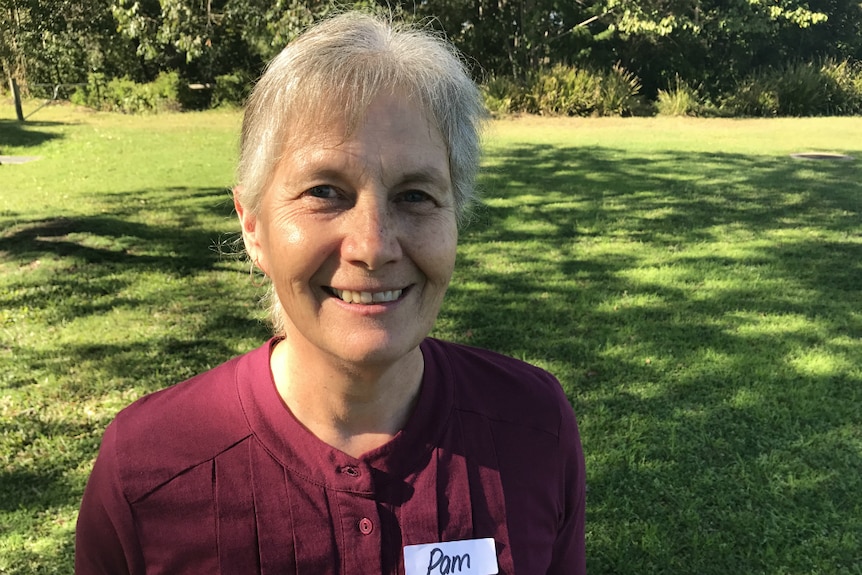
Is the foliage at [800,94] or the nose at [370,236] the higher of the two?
the foliage at [800,94]

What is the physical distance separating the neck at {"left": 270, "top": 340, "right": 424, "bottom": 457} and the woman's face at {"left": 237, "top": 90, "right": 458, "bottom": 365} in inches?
2.6

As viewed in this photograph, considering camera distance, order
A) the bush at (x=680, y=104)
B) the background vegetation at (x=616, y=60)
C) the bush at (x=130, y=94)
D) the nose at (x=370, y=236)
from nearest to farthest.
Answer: the nose at (x=370, y=236) → the background vegetation at (x=616, y=60) → the bush at (x=680, y=104) → the bush at (x=130, y=94)

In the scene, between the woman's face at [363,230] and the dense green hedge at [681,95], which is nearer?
the woman's face at [363,230]

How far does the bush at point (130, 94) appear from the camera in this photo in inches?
927

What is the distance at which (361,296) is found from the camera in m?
1.34

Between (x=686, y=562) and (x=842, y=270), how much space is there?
15.6ft

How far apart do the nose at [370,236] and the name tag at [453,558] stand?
0.56 meters

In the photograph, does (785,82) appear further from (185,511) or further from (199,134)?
(185,511)

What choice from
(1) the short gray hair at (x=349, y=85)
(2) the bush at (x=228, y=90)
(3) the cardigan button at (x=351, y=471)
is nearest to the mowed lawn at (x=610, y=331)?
(1) the short gray hair at (x=349, y=85)

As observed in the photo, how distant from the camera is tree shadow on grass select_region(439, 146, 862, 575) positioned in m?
3.36

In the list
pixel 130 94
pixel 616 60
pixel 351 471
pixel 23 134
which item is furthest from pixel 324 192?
pixel 616 60

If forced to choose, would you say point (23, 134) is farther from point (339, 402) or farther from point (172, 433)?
point (339, 402)

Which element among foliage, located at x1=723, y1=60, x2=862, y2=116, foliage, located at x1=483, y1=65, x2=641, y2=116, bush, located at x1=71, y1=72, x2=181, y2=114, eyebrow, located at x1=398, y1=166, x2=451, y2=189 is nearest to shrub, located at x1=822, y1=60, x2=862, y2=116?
foliage, located at x1=723, y1=60, x2=862, y2=116

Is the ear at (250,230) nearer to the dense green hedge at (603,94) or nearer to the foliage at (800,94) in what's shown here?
the dense green hedge at (603,94)
